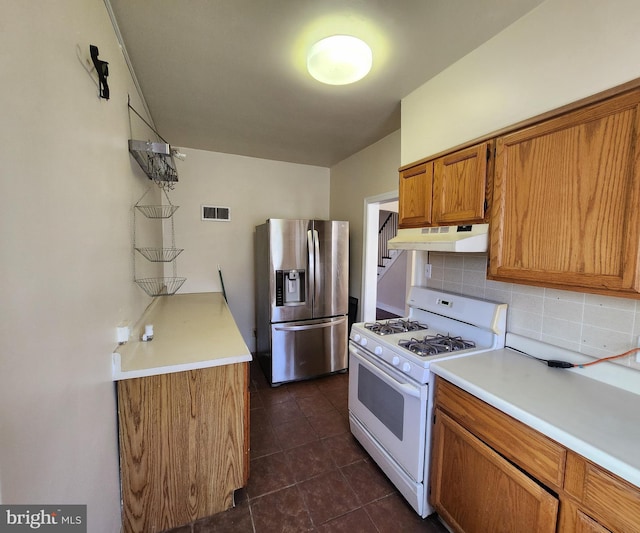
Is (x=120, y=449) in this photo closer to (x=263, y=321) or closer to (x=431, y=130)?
(x=263, y=321)

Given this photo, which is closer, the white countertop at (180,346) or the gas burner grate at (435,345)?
the white countertop at (180,346)

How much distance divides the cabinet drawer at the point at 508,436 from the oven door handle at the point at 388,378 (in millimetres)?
135

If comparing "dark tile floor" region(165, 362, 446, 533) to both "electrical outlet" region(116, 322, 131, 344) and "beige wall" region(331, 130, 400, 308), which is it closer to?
"electrical outlet" region(116, 322, 131, 344)

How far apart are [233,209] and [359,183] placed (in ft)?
5.25

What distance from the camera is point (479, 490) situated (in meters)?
1.25

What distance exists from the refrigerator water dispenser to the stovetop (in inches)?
43.1

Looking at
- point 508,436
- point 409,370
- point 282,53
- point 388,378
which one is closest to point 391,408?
point 388,378

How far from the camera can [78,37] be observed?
3.32 feet

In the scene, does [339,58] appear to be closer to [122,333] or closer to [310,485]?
[122,333]

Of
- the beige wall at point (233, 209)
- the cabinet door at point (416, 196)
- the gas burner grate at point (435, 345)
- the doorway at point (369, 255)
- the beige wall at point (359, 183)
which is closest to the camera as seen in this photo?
the gas burner grate at point (435, 345)

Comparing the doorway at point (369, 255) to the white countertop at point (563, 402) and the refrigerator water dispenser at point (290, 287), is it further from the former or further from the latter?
the white countertop at point (563, 402)

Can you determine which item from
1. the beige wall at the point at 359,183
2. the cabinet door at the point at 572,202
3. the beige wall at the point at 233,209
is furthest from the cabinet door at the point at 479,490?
the beige wall at the point at 233,209

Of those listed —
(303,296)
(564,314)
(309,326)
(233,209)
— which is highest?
(233,209)

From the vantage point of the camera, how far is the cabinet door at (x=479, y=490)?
1.04 meters
